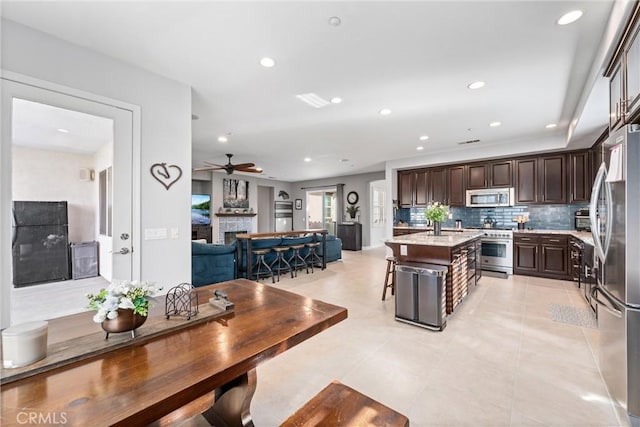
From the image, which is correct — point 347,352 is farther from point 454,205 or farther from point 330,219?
point 330,219

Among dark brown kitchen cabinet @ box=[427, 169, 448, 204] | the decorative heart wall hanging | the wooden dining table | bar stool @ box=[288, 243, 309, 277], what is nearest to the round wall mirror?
dark brown kitchen cabinet @ box=[427, 169, 448, 204]

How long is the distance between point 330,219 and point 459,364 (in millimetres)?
9040

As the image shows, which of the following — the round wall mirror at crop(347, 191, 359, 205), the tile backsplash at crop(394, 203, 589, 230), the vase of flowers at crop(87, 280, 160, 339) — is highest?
the round wall mirror at crop(347, 191, 359, 205)

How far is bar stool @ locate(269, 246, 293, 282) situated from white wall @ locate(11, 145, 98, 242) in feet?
10.5

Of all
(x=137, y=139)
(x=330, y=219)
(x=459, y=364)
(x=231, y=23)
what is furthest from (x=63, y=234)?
(x=330, y=219)

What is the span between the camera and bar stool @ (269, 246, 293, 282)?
5.38 meters

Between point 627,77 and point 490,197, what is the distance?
14.5 feet

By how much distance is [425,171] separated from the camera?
699cm

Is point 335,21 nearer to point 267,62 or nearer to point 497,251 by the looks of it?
point 267,62

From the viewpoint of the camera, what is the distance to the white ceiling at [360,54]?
1.97 m

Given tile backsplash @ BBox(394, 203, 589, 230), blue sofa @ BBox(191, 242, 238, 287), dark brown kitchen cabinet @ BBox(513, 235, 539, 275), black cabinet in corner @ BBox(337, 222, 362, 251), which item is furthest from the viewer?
black cabinet in corner @ BBox(337, 222, 362, 251)

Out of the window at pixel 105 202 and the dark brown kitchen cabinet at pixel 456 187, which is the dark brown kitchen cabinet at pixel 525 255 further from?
the window at pixel 105 202

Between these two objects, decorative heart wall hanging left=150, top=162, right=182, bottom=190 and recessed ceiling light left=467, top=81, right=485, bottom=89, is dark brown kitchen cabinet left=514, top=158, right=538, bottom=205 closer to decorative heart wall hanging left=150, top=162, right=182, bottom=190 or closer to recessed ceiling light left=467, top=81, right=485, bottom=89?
recessed ceiling light left=467, top=81, right=485, bottom=89

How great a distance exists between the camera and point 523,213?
587cm
